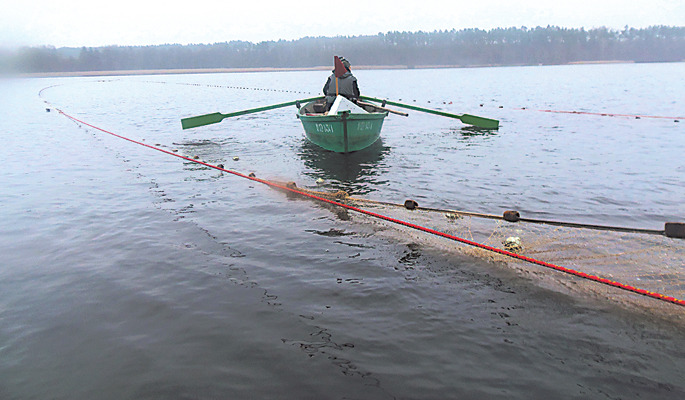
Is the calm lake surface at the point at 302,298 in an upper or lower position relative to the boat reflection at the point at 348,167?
lower

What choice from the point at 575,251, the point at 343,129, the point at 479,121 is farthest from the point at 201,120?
the point at 575,251

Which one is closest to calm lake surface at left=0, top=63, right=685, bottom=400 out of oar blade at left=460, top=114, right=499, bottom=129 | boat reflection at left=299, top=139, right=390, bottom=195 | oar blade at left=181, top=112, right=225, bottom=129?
boat reflection at left=299, top=139, right=390, bottom=195

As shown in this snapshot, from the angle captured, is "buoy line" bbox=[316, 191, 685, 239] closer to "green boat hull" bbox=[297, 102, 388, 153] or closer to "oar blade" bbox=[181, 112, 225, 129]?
"green boat hull" bbox=[297, 102, 388, 153]

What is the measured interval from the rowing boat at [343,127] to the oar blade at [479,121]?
5.42 metres

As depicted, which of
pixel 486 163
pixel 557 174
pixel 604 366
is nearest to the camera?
pixel 604 366

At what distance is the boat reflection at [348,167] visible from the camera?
41.7 ft

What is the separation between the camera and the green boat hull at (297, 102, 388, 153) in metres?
15.5

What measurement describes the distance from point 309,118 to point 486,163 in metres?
6.52

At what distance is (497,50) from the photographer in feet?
648

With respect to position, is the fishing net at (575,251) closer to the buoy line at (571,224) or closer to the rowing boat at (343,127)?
the buoy line at (571,224)

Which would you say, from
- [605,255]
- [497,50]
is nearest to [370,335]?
[605,255]

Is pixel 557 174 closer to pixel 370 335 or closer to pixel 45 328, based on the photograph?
pixel 370 335

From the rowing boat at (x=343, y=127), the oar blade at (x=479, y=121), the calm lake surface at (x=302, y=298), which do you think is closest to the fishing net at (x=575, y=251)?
the calm lake surface at (x=302, y=298)

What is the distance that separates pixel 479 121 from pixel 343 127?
29.6 feet
